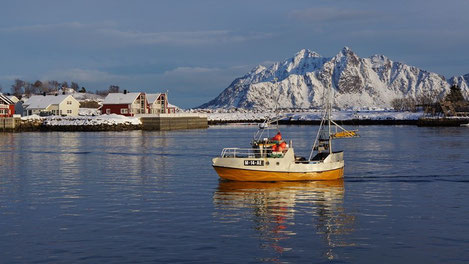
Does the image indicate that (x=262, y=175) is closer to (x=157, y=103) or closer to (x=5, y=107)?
(x=5, y=107)

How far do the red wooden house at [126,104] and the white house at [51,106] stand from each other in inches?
414

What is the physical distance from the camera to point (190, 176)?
144 ft

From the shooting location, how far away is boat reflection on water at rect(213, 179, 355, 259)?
2314 centimetres

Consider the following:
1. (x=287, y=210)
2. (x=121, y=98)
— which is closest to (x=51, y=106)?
(x=121, y=98)

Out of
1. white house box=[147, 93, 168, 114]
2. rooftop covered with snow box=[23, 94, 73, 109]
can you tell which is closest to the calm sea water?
white house box=[147, 93, 168, 114]

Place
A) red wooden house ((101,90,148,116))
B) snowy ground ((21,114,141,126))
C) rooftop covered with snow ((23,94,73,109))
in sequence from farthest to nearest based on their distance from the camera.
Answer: rooftop covered with snow ((23,94,73,109)), red wooden house ((101,90,148,116)), snowy ground ((21,114,141,126))

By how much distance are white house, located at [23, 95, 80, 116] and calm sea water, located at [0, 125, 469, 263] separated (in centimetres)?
11700

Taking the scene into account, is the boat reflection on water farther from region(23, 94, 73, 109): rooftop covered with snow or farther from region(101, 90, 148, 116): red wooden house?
region(23, 94, 73, 109): rooftop covered with snow

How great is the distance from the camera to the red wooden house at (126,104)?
15650 centimetres

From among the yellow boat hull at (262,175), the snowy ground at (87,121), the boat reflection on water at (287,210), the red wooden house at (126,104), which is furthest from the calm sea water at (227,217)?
the red wooden house at (126,104)

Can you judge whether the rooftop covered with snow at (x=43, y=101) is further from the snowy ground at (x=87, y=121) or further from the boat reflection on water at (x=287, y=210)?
the boat reflection on water at (x=287, y=210)

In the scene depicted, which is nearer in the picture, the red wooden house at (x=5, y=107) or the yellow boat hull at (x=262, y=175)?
the yellow boat hull at (x=262, y=175)

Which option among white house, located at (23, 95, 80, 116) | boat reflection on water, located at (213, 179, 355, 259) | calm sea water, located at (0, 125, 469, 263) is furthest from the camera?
white house, located at (23, 95, 80, 116)

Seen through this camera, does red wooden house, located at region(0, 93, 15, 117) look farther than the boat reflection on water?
Yes
